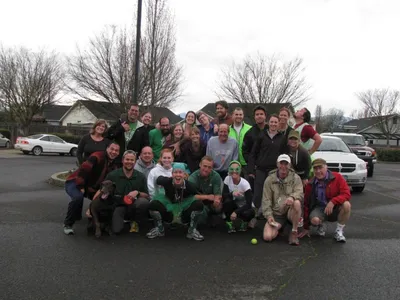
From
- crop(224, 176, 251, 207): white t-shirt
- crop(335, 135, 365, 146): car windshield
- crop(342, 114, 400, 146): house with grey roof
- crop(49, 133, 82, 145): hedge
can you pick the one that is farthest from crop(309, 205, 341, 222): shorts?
crop(342, 114, 400, 146): house with grey roof

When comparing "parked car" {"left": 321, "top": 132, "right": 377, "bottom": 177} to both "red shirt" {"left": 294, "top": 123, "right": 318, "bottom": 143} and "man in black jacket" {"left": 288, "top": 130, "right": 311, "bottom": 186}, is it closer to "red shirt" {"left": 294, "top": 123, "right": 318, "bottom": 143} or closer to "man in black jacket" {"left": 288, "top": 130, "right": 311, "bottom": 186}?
"red shirt" {"left": 294, "top": 123, "right": 318, "bottom": 143}

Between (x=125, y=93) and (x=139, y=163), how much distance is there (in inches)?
322

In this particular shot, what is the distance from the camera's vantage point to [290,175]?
5609 millimetres

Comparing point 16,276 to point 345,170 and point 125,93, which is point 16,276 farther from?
point 125,93

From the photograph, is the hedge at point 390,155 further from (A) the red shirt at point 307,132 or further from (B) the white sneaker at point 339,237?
(B) the white sneaker at point 339,237

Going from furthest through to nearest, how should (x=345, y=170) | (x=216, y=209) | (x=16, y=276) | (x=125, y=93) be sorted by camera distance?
(x=125, y=93), (x=345, y=170), (x=216, y=209), (x=16, y=276)

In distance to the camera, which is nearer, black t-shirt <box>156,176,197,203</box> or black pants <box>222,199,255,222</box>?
black t-shirt <box>156,176,197,203</box>

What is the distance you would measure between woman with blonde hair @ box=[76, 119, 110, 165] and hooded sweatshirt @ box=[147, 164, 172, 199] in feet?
3.13

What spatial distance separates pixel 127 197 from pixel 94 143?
118 cm

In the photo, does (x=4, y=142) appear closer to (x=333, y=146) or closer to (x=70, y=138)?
(x=70, y=138)

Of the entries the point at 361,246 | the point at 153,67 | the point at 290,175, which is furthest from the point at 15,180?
the point at 361,246

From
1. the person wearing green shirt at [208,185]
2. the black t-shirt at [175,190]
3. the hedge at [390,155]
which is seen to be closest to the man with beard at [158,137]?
the person wearing green shirt at [208,185]

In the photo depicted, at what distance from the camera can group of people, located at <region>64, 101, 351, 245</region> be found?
550cm

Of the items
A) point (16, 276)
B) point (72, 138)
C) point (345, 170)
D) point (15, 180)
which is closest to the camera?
point (16, 276)
